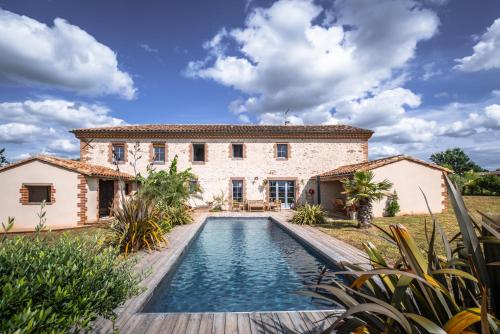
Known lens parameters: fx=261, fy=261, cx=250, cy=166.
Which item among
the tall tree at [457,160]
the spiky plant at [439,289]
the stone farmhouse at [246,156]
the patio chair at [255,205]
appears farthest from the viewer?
the tall tree at [457,160]

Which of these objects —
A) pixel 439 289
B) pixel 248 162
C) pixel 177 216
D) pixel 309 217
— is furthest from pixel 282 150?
pixel 439 289

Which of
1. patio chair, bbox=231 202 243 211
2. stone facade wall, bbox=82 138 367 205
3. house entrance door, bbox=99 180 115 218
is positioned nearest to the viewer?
house entrance door, bbox=99 180 115 218

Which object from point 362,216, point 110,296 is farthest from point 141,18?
point 362,216

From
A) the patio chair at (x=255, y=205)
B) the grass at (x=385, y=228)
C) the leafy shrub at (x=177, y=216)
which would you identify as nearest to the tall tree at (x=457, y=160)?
the grass at (x=385, y=228)

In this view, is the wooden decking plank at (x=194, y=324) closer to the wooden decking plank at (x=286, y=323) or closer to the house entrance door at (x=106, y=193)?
the wooden decking plank at (x=286, y=323)

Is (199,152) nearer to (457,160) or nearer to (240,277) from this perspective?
(240,277)

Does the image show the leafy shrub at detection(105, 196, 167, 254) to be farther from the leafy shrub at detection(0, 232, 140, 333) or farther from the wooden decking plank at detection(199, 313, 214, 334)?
the leafy shrub at detection(0, 232, 140, 333)

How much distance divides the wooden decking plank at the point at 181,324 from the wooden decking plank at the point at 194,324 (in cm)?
4

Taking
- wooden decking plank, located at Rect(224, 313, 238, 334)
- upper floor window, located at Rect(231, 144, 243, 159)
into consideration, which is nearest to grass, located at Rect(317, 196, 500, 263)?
wooden decking plank, located at Rect(224, 313, 238, 334)

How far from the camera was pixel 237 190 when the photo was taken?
1897 cm

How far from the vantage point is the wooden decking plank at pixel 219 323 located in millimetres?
3191

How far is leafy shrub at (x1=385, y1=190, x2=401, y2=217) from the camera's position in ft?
46.5

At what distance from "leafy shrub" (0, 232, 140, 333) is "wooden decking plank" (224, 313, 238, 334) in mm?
1352

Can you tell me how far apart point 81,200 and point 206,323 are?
12187 millimetres
